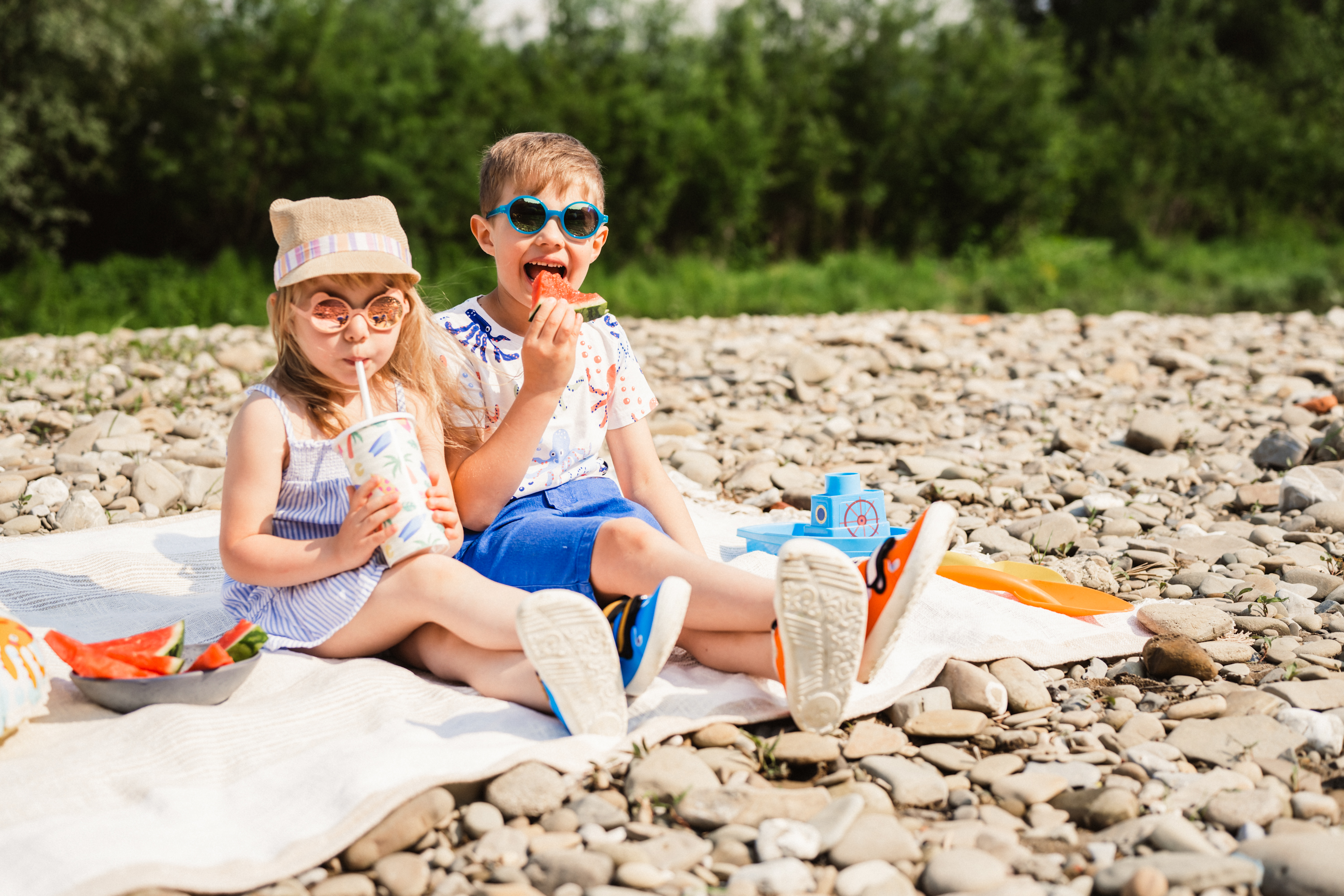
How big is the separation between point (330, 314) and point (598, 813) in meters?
1.32

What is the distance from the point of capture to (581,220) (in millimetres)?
→ 2918

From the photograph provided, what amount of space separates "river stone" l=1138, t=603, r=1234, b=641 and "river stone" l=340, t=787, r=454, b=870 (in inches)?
81.5

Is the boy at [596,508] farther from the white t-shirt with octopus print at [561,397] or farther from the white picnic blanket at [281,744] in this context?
the white picnic blanket at [281,744]

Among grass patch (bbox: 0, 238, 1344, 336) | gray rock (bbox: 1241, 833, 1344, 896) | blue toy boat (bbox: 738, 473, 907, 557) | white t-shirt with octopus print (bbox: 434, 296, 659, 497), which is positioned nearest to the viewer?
gray rock (bbox: 1241, 833, 1344, 896)

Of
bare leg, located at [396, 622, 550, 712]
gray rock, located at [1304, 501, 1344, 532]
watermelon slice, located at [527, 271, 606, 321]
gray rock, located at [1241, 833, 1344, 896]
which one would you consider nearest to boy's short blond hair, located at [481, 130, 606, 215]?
watermelon slice, located at [527, 271, 606, 321]

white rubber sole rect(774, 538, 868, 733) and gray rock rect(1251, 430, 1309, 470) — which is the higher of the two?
white rubber sole rect(774, 538, 868, 733)

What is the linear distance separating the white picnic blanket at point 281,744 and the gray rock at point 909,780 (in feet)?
0.67

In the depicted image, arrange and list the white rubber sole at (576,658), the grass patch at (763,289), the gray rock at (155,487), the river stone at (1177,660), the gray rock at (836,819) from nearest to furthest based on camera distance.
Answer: the gray rock at (836,819)
the white rubber sole at (576,658)
the river stone at (1177,660)
the gray rock at (155,487)
the grass patch at (763,289)

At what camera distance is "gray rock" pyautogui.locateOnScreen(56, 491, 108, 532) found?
4.17 metres

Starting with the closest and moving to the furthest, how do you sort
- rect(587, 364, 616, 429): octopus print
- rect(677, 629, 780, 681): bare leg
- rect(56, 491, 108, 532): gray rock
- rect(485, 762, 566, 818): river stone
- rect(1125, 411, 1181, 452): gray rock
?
rect(485, 762, 566, 818): river stone → rect(677, 629, 780, 681): bare leg → rect(587, 364, 616, 429): octopus print → rect(56, 491, 108, 532): gray rock → rect(1125, 411, 1181, 452): gray rock

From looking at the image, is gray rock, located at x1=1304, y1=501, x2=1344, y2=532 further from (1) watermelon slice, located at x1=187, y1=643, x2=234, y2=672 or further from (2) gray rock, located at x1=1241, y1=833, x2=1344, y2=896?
(1) watermelon slice, located at x1=187, y1=643, x2=234, y2=672

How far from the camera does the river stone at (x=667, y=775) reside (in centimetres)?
211

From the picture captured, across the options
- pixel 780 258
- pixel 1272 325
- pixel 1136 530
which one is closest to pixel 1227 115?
pixel 780 258

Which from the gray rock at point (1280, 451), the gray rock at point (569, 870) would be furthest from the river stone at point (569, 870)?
the gray rock at point (1280, 451)
